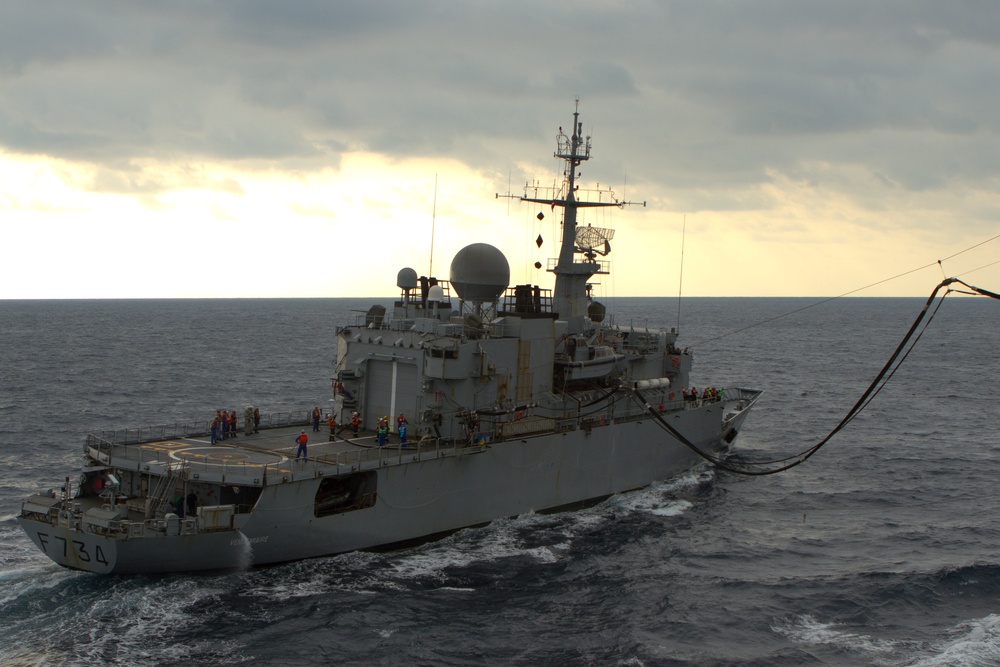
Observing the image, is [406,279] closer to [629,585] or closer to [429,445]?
[429,445]

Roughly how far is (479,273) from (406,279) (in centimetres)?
400

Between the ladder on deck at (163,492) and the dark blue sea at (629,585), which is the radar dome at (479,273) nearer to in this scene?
the dark blue sea at (629,585)

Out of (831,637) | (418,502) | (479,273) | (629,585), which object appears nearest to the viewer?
(831,637)

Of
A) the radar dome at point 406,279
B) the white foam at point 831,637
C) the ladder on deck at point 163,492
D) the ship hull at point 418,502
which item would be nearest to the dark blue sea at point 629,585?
the white foam at point 831,637

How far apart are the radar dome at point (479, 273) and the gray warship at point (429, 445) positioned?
0.16ft

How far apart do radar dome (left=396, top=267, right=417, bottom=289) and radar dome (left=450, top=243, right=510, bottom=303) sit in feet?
9.51

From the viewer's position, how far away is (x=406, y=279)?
3375cm

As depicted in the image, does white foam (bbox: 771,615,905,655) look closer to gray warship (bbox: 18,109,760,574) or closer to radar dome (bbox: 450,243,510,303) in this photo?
gray warship (bbox: 18,109,760,574)

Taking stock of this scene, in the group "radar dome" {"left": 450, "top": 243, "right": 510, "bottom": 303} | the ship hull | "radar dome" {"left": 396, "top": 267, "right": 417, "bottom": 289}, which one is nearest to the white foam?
the ship hull

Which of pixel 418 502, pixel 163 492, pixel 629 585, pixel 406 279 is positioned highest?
pixel 406 279

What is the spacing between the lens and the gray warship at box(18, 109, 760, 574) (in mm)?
23328

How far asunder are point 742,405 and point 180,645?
30687 millimetres

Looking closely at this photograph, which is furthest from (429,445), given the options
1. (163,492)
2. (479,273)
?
(163,492)

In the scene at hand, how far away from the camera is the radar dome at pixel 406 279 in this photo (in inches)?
1324
